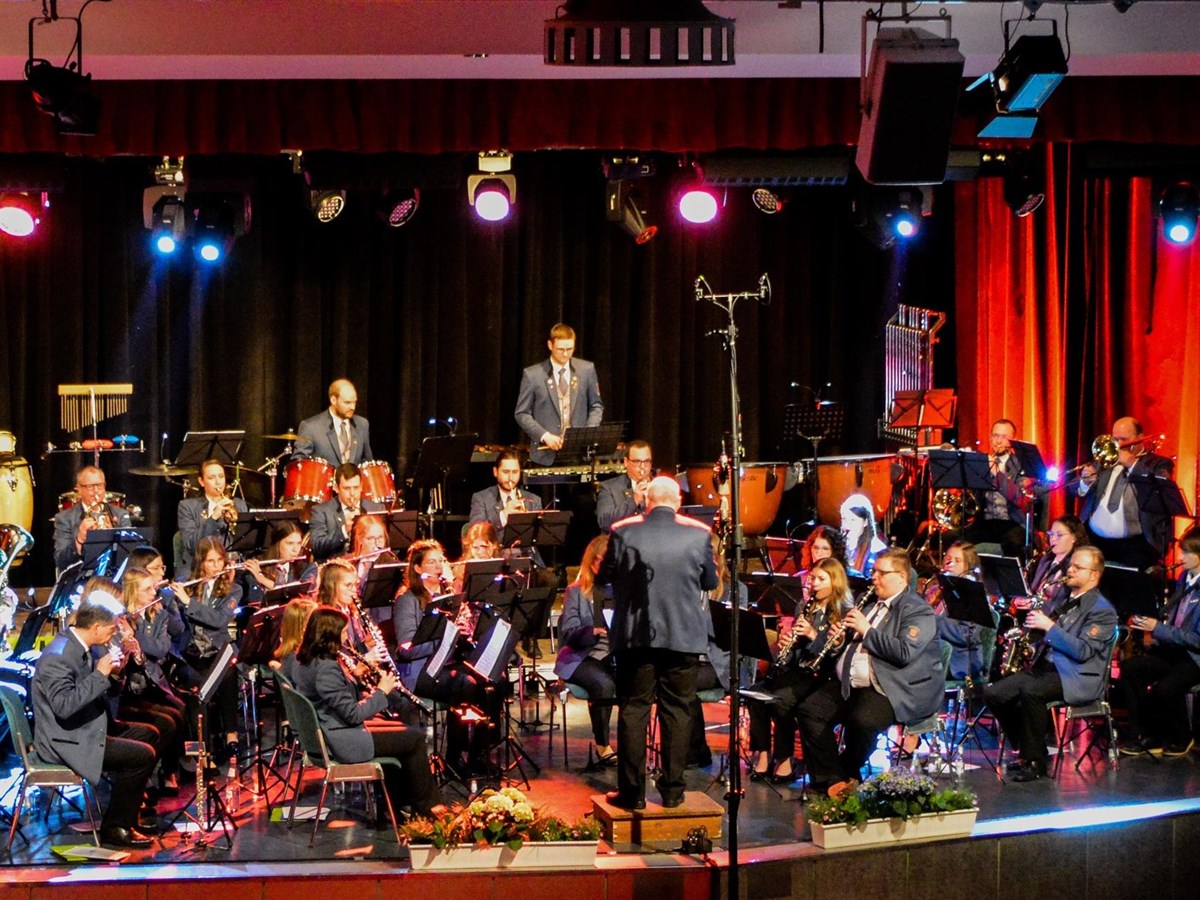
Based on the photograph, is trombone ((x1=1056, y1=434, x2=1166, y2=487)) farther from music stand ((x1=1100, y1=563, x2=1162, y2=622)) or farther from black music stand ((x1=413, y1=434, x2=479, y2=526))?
black music stand ((x1=413, y1=434, x2=479, y2=526))

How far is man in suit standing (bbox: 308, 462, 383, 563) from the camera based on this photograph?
436 inches

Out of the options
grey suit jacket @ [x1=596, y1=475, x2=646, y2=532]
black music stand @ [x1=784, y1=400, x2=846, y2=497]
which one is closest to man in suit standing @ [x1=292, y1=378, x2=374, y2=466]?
grey suit jacket @ [x1=596, y1=475, x2=646, y2=532]

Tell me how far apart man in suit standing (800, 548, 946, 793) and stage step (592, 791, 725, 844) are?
103 centimetres

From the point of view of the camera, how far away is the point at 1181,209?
41.0 feet

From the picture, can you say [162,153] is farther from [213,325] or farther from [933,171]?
[933,171]

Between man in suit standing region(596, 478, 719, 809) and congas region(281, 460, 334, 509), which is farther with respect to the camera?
congas region(281, 460, 334, 509)

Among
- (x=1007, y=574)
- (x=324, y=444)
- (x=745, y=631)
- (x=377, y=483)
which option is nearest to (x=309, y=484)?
(x=377, y=483)

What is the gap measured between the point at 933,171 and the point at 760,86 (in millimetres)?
2762

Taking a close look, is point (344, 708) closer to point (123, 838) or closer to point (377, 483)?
point (123, 838)

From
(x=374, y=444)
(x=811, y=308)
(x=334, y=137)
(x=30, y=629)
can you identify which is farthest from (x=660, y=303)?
(x=30, y=629)

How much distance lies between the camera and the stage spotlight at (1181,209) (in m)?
Answer: 12.5

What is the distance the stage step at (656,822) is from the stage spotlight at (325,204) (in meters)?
6.74

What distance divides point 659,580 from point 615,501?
3.79 m

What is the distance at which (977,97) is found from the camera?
10.1 meters
